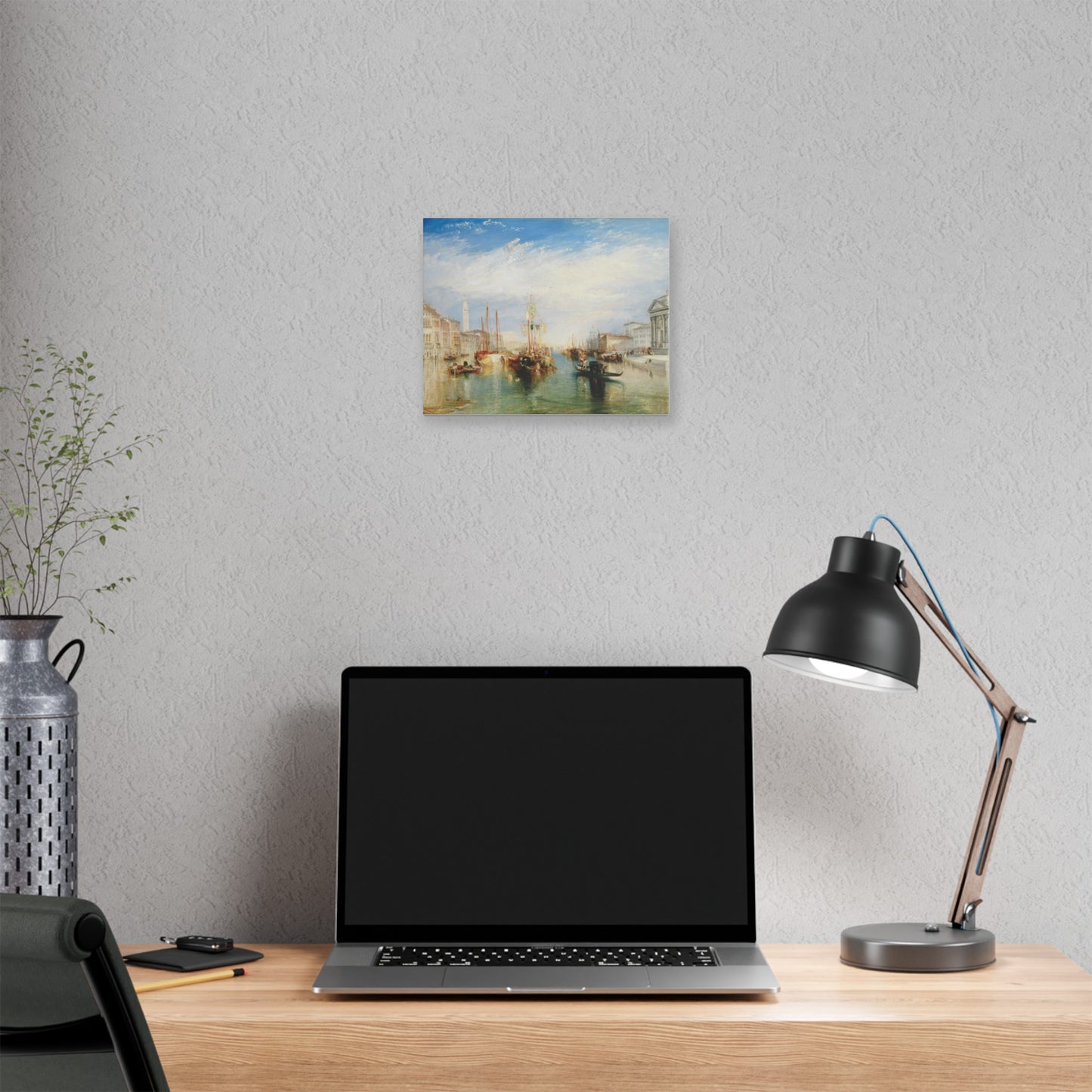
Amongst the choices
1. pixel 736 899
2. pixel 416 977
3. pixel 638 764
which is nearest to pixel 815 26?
pixel 638 764

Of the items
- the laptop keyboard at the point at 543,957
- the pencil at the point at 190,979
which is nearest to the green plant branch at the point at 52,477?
the pencil at the point at 190,979

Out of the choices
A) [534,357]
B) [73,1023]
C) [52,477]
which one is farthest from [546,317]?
[73,1023]

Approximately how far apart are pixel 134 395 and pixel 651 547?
2.55 feet

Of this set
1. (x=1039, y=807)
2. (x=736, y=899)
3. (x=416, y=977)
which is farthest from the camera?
(x=1039, y=807)

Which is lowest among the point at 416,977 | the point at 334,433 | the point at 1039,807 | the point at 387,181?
the point at 416,977

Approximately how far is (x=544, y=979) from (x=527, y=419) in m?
0.76

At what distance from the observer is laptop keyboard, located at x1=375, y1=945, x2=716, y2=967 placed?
1383mm

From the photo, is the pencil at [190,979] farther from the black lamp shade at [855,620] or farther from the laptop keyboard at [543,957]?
the black lamp shade at [855,620]

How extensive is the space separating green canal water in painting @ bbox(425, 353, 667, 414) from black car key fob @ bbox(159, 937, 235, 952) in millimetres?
767

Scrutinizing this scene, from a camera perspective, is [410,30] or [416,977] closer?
[416,977]

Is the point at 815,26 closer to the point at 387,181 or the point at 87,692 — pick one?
the point at 387,181

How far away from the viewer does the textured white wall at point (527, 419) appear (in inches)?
64.7

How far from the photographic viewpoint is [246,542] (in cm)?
166

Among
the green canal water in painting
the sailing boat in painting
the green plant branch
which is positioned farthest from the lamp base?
the green plant branch
